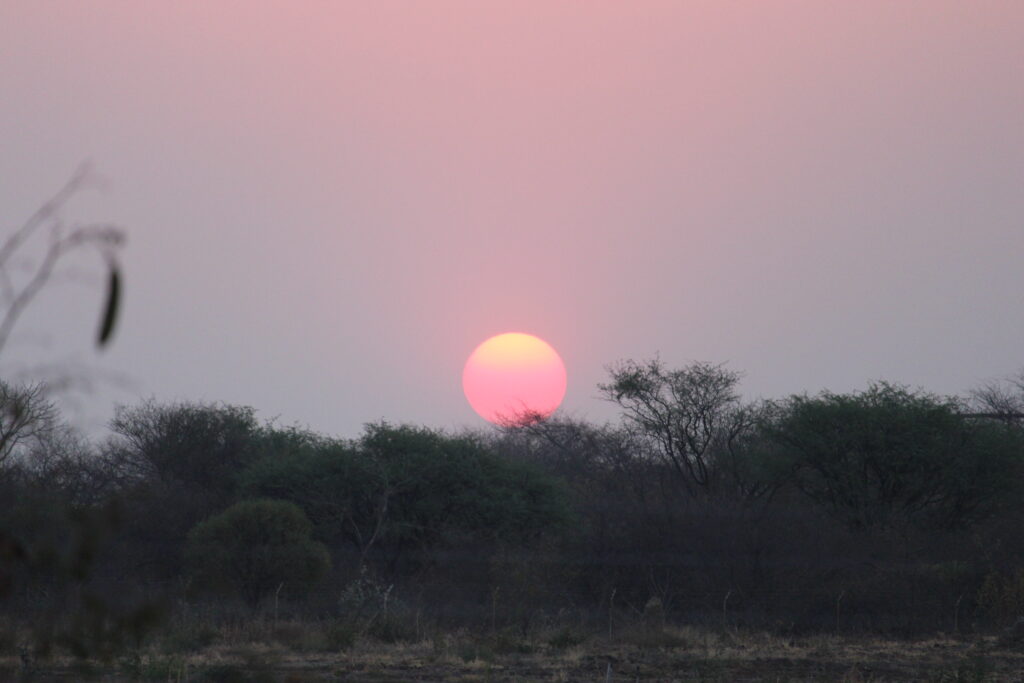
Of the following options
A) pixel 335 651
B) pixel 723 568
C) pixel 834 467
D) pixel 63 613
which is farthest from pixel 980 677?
pixel 834 467

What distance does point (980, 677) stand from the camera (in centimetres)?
1563

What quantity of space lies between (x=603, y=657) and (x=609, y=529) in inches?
360

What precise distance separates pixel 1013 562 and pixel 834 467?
259 inches

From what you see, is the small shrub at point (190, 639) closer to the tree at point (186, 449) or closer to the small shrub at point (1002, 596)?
the tree at point (186, 449)

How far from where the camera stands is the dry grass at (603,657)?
58.1 feet

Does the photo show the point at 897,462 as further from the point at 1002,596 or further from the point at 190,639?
the point at 190,639

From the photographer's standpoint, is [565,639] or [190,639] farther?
[565,639]

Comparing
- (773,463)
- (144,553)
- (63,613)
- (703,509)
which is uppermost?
(773,463)

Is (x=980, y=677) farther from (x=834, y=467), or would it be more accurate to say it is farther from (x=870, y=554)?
(x=834, y=467)

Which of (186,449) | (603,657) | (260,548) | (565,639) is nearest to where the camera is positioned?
(603,657)

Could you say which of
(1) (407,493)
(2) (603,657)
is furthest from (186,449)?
(2) (603,657)

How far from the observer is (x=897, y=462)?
33.3m

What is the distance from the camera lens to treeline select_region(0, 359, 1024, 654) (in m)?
26.9

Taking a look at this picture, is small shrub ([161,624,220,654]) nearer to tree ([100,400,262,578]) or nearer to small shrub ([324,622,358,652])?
small shrub ([324,622,358,652])
